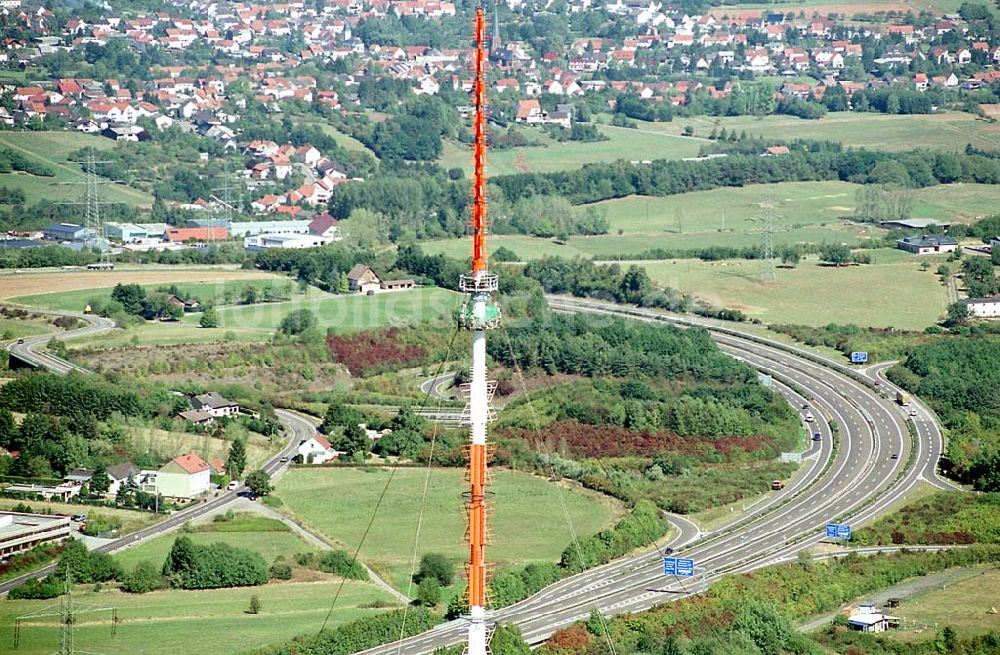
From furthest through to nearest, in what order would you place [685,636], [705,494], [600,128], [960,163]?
[600,128], [960,163], [705,494], [685,636]

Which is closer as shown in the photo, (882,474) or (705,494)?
(705,494)

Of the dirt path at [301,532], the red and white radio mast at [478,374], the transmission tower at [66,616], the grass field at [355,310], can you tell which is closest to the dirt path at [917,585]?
the dirt path at [301,532]

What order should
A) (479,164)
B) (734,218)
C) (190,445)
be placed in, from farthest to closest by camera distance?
(734,218)
(190,445)
(479,164)

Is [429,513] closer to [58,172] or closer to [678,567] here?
[678,567]

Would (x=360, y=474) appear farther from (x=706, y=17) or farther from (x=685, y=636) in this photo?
(x=706, y=17)

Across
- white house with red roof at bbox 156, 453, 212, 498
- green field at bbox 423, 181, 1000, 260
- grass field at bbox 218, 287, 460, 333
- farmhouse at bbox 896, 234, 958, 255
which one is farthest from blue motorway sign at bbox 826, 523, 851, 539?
farmhouse at bbox 896, 234, 958, 255

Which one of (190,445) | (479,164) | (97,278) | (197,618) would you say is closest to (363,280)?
(97,278)

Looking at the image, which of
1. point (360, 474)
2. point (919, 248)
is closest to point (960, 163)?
point (919, 248)
